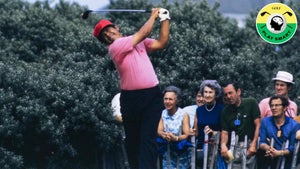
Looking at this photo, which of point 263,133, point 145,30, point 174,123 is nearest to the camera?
point 145,30

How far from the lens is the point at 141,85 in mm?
9211

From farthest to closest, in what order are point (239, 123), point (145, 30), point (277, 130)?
point (239, 123), point (277, 130), point (145, 30)

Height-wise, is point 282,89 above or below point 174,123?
above

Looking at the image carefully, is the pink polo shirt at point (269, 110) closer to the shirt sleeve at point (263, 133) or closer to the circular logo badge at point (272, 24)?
the shirt sleeve at point (263, 133)

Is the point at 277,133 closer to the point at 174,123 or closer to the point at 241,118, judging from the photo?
the point at 241,118

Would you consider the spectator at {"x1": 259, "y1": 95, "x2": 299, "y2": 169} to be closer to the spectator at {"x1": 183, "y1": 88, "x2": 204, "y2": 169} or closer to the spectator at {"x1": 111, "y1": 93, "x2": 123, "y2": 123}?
the spectator at {"x1": 183, "y1": 88, "x2": 204, "y2": 169}

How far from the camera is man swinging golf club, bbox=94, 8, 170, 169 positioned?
919 centimetres

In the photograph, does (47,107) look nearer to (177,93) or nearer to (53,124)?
(53,124)

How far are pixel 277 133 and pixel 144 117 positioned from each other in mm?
2693

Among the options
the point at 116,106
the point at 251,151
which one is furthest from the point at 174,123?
the point at 116,106

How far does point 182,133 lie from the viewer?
11984 millimetres

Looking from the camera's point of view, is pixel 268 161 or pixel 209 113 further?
pixel 209 113

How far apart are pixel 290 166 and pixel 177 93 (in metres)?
1.89

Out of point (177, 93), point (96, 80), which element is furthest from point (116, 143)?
point (177, 93)
